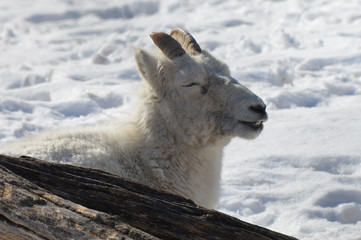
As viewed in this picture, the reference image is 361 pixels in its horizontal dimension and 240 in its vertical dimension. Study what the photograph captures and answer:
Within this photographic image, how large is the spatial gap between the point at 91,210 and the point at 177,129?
2.11 m

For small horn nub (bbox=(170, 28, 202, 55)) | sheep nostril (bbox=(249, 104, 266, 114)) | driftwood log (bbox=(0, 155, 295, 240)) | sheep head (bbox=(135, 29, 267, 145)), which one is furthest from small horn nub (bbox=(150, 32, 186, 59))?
driftwood log (bbox=(0, 155, 295, 240))

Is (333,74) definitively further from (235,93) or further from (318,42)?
(235,93)

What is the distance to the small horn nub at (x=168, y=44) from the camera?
5398 millimetres

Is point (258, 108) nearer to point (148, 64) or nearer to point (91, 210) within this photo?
point (148, 64)

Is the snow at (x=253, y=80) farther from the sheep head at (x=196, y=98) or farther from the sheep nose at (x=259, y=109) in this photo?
the sheep nose at (x=259, y=109)

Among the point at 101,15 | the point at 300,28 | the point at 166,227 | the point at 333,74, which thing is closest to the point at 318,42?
the point at 300,28

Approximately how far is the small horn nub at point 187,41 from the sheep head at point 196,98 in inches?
7.9

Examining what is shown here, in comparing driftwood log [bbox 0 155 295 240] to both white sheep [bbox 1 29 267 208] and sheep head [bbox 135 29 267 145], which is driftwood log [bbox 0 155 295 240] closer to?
white sheep [bbox 1 29 267 208]

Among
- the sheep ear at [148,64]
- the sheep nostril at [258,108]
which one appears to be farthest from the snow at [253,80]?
the sheep nostril at [258,108]

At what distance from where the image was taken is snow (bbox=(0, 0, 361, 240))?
256 inches

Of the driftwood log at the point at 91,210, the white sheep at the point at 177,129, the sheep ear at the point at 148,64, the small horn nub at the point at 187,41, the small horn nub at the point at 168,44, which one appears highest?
the small horn nub at the point at 187,41

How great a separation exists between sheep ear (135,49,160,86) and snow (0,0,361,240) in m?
0.44

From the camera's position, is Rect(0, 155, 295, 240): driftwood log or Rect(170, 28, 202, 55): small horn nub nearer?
Rect(0, 155, 295, 240): driftwood log

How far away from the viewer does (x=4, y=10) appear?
16031 millimetres
